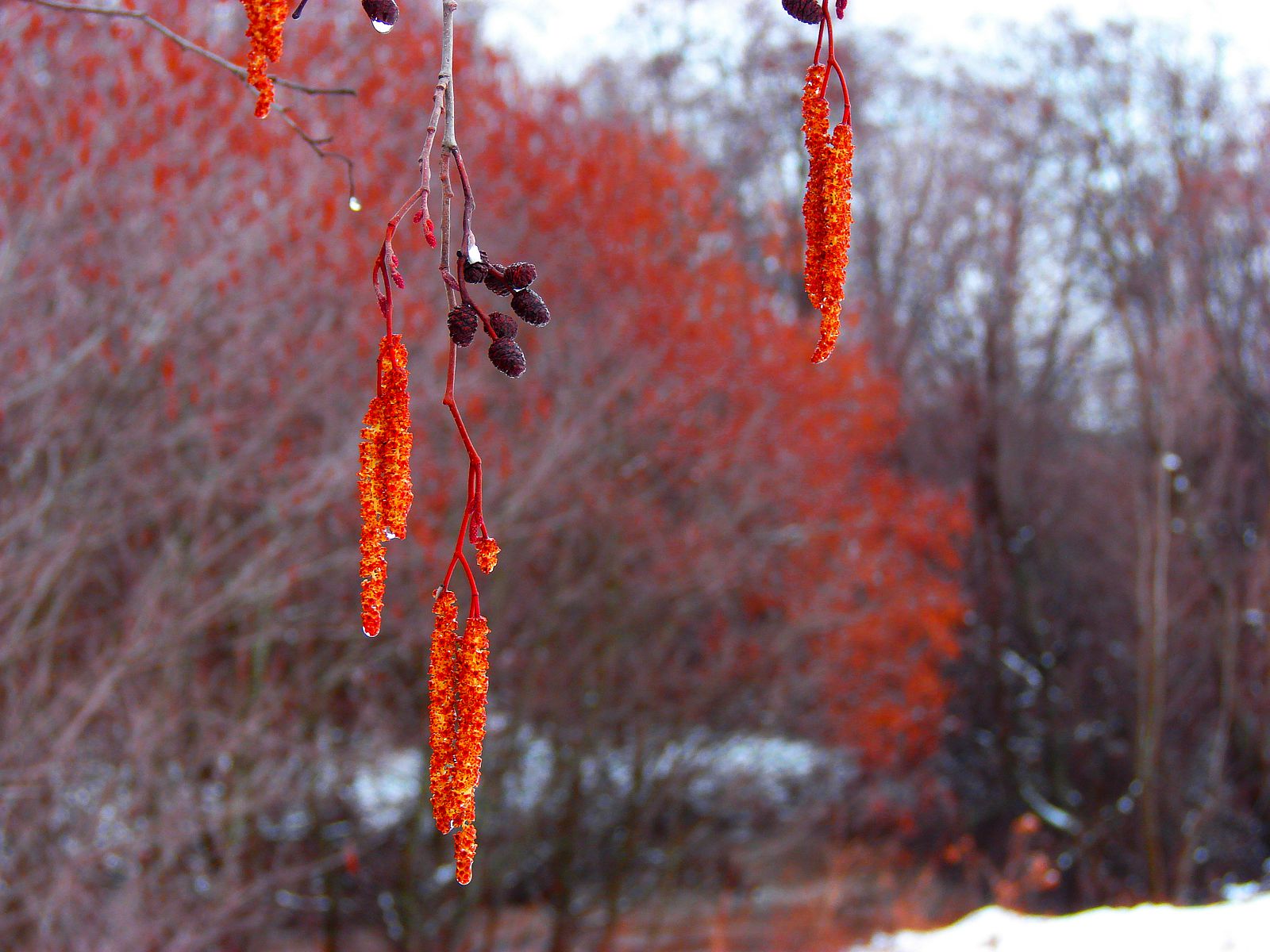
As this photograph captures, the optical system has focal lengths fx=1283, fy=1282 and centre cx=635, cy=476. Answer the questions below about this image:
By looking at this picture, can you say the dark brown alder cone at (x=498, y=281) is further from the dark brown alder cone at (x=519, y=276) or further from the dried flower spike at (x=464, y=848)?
the dried flower spike at (x=464, y=848)

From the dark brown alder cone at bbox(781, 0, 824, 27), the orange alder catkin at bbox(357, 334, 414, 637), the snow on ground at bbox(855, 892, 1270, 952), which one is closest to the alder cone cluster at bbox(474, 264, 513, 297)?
the orange alder catkin at bbox(357, 334, 414, 637)

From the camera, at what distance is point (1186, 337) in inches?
531

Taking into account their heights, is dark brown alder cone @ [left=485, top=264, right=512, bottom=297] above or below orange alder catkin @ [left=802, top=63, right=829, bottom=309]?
below

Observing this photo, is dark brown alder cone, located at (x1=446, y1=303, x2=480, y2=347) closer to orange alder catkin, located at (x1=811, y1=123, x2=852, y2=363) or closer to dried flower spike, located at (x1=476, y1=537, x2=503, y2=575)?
dried flower spike, located at (x1=476, y1=537, x2=503, y2=575)

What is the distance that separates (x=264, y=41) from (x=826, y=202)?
0.44 meters

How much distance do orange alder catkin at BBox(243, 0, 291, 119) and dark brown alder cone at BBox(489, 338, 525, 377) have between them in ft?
0.79

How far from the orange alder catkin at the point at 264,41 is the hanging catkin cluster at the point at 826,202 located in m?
0.40

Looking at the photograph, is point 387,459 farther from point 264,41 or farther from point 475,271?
point 264,41

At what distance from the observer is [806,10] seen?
3.83ft

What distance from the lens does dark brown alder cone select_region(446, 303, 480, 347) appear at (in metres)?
0.98

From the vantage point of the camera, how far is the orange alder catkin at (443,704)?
0.90 metres

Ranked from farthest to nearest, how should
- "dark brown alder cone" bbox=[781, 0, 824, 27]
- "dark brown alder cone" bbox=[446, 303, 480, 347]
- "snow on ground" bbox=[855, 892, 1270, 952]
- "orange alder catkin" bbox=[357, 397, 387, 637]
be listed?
"snow on ground" bbox=[855, 892, 1270, 952] → "dark brown alder cone" bbox=[781, 0, 824, 27] → "dark brown alder cone" bbox=[446, 303, 480, 347] → "orange alder catkin" bbox=[357, 397, 387, 637]

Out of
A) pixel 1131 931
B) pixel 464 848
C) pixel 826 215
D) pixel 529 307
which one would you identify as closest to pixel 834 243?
pixel 826 215

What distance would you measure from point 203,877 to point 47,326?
162 inches
